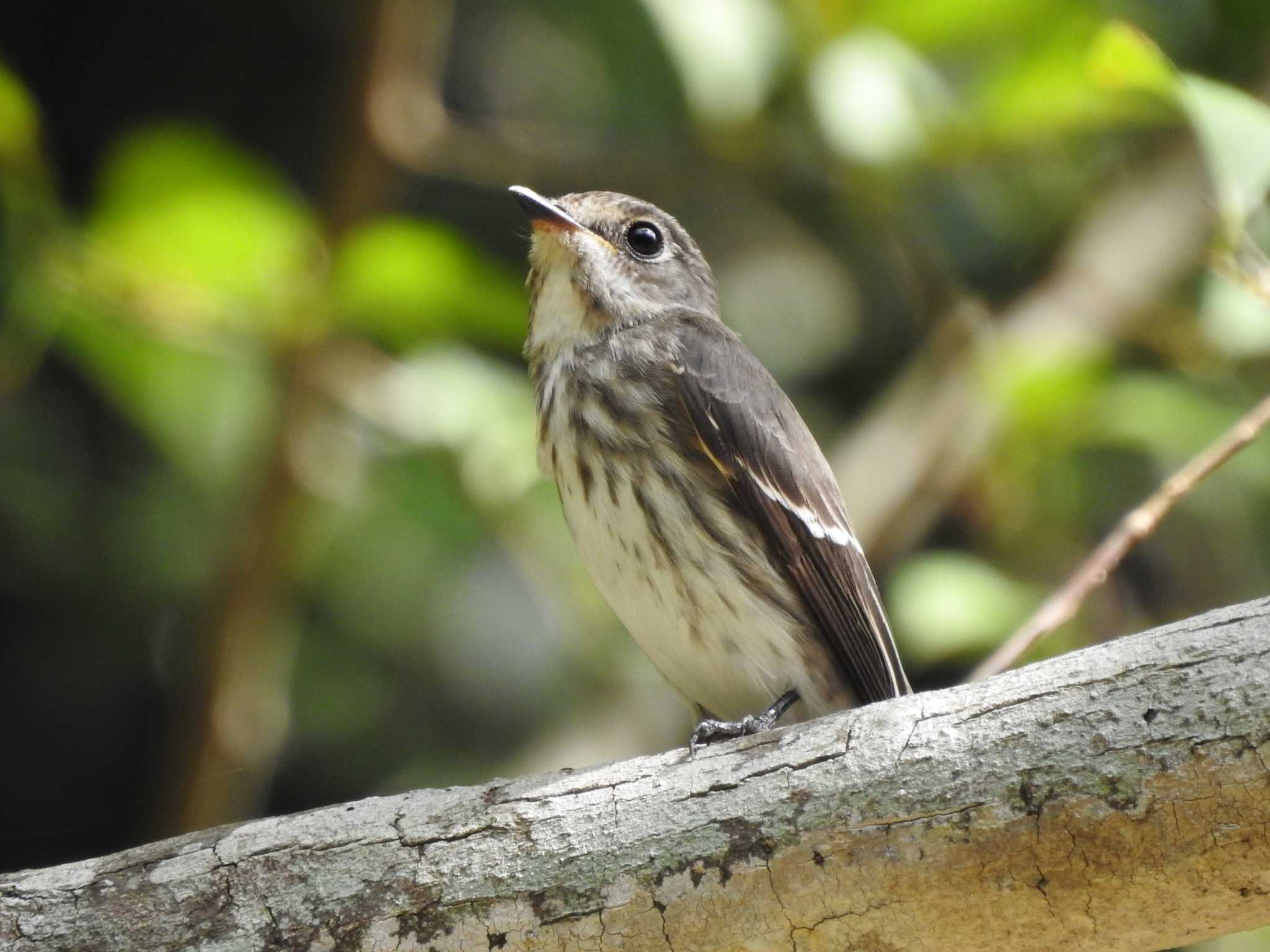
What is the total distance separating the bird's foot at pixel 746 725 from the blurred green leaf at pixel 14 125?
2.01m

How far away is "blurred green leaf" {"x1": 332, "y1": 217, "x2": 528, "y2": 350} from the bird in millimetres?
206

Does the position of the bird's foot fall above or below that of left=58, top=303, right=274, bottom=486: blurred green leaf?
below

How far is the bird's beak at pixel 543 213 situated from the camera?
12.4 feet

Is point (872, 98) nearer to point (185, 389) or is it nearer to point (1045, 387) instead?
point (1045, 387)

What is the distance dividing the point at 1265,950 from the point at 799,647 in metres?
1.51

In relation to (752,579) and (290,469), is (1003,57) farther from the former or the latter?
(290,469)

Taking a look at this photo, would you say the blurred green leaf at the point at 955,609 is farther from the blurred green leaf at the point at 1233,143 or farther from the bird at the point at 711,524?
the blurred green leaf at the point at 1233,143

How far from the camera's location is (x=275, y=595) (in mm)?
4184

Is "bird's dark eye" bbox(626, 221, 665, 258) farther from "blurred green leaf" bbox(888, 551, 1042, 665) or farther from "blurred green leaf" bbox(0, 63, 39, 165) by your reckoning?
"blurred green leaf" bbox(0, 63, 39, 165)

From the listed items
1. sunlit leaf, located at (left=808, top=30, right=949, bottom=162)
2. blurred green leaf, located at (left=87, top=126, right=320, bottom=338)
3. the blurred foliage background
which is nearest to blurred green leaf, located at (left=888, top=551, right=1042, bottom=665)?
the blurred foliage background

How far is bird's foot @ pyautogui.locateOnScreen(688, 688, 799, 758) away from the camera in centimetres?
297

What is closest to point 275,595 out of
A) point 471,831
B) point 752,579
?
point 752,579

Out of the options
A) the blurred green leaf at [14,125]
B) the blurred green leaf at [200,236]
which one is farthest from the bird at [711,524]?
the blurred green leaf at [14,125]

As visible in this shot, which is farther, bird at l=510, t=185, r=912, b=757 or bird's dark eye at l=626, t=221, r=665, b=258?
bird's dark eye at l=626, t=221, r=665, b=258
